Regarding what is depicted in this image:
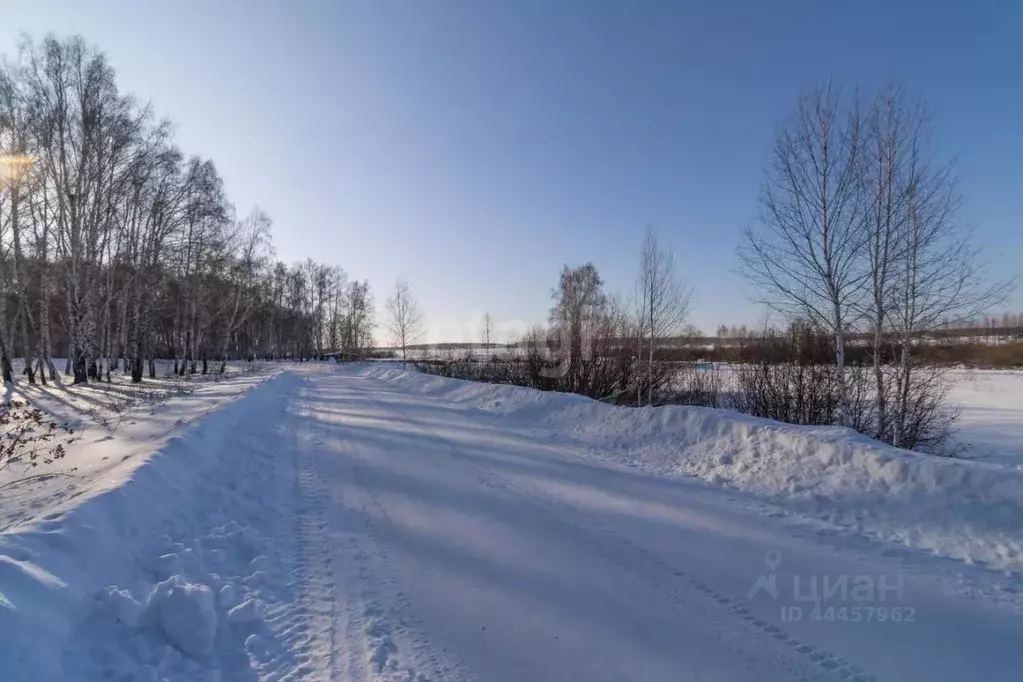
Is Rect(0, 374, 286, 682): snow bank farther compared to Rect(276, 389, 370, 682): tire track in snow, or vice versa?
Rect(276, 389, 370, 682): tire track in snow

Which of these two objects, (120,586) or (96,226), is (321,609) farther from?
(96,226)

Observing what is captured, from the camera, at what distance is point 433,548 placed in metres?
4.89

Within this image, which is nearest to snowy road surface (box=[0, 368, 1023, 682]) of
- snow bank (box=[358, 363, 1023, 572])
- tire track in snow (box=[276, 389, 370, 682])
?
tire track in snow (box=[276, 389, 370, 682])

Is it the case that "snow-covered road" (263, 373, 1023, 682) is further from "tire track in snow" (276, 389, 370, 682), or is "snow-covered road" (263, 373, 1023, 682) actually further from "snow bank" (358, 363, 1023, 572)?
"snow bank" (358, 363, 1023, 572)

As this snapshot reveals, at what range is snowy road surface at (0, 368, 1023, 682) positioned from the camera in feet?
10.3

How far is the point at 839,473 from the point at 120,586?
7730 mm

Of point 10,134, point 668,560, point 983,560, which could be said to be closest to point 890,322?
point 983,560

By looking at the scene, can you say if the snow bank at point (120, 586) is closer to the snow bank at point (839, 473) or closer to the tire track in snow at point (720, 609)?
the tire track in snow at point (720, 609)

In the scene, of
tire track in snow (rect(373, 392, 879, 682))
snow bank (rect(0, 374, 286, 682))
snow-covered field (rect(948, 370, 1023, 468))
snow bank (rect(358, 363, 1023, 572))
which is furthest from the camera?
snow-covered field (rect(948, 370, 1023, 468))

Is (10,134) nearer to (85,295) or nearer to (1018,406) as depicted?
(85,295)

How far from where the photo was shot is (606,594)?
13.1 ft

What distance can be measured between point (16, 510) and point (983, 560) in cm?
1005

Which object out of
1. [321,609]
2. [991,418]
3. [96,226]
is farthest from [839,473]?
[96,226]

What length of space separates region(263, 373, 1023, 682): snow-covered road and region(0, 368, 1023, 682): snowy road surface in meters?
0.02
